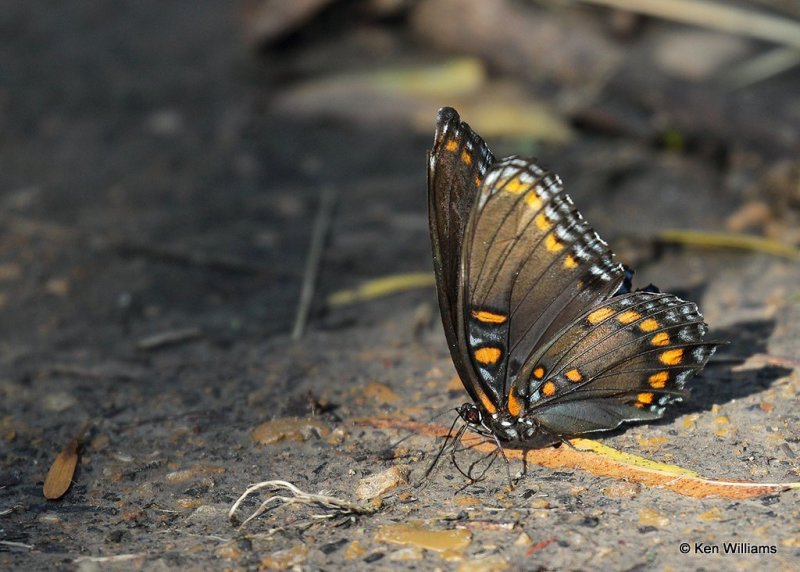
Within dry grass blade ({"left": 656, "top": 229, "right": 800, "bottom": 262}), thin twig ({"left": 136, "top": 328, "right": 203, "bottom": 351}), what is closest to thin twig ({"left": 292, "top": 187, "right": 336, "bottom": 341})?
thin twig ({"left": 136, "top": 328, "right": 203, "bottom": 351})

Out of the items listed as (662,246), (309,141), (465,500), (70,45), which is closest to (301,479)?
(465,500)

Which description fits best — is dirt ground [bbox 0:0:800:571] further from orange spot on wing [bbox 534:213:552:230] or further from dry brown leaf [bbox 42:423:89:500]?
orange spot on wing [bbox 534:213:552:230]

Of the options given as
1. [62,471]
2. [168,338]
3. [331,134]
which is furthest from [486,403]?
[331,134]

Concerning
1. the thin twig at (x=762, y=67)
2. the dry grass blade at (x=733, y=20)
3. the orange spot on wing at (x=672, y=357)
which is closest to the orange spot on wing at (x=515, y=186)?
the orange spot on wing at (x=672, y=357)

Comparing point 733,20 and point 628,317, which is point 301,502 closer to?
point 628,317

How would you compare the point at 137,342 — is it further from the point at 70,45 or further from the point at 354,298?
the point at 70,45

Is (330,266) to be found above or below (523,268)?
below
